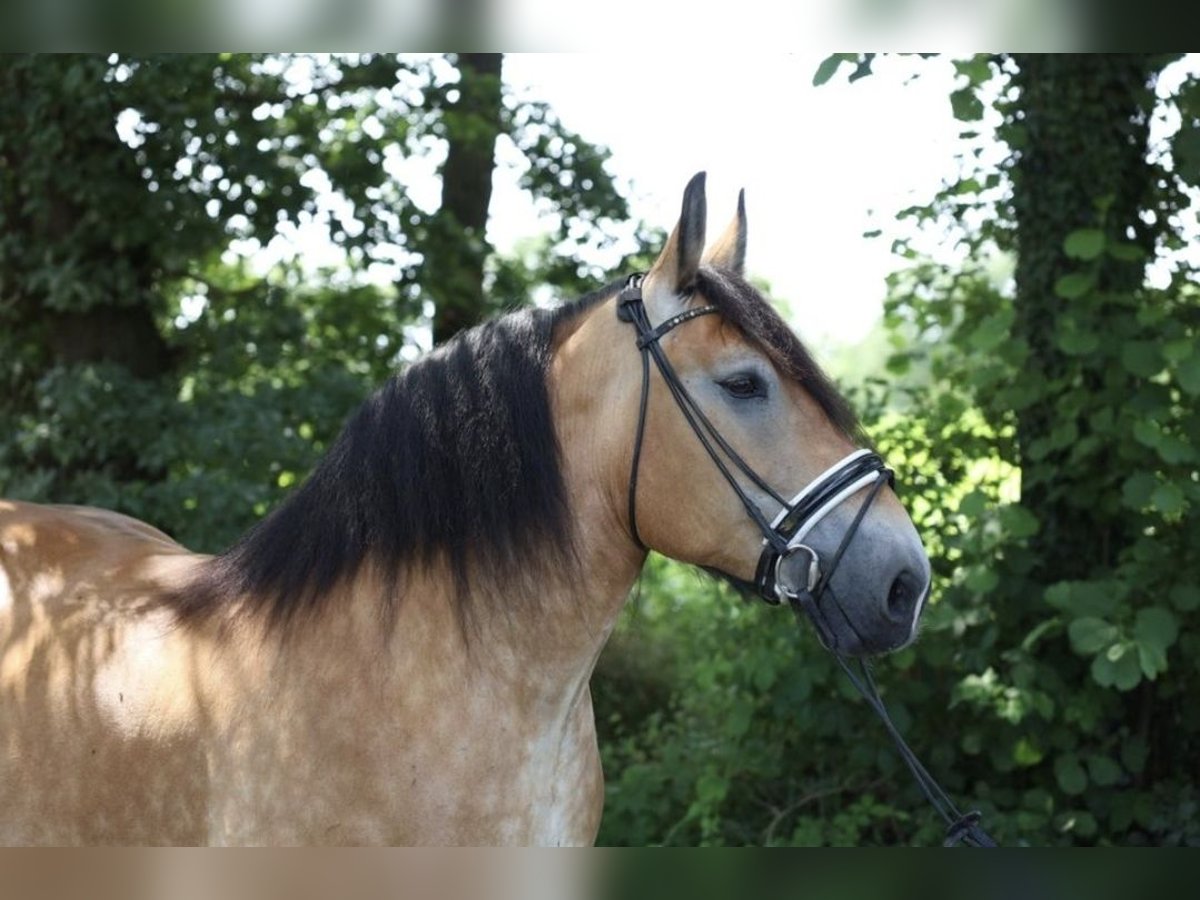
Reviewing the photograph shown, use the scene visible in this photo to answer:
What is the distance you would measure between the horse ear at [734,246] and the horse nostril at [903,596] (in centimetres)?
88

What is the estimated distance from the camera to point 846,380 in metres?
7.41

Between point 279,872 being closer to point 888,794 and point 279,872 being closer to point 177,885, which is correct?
point 177,885

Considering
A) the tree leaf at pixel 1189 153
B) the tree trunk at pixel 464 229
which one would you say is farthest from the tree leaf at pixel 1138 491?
the tree trunk at pixel 464 229

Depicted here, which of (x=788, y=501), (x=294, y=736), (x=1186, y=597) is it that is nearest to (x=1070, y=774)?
(x=1186, y=597)

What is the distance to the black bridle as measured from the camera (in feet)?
9.34

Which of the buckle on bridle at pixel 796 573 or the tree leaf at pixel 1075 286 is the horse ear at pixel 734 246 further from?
the tree leaf at pixel 1075 286

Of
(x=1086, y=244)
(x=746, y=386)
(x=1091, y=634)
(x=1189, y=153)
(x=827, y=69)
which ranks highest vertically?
(x=827, y=69)

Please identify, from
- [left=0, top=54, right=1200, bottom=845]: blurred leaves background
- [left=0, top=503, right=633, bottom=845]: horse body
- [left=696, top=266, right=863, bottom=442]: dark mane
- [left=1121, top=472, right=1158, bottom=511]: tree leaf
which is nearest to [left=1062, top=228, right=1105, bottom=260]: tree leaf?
[left=0, top=54, right=1200, bottom=845]: blurred leaves background

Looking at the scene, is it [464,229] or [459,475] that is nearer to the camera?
[459,475]

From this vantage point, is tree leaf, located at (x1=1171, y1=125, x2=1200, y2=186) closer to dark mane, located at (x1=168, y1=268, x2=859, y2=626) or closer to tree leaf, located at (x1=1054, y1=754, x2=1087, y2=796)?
tree leaf, located at (x1=1054, y1=754, x2=1087, y2=796)

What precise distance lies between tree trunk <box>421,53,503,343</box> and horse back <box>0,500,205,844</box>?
443 cm

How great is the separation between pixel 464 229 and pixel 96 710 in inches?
215

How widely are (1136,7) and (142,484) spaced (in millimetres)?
5795

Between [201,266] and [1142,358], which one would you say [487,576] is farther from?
[201,266]
